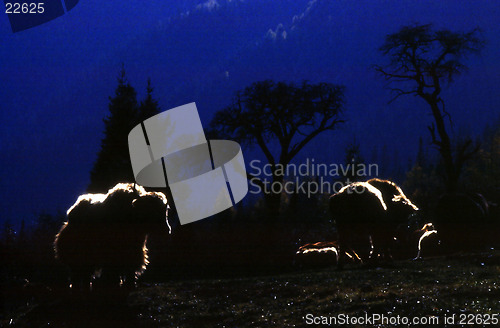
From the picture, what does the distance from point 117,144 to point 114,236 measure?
64.1ft

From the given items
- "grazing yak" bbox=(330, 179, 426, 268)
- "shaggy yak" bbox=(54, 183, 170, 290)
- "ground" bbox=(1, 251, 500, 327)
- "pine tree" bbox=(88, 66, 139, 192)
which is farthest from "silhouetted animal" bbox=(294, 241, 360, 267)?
"pine tree" bbox=(88, 66, 139, 192)

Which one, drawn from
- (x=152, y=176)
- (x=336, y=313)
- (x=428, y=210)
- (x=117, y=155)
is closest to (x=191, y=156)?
(x=152, y=176)

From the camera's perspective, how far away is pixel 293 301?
8680mm

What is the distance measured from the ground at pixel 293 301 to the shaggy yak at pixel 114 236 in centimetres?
74

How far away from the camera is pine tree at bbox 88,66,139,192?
92.7 ft

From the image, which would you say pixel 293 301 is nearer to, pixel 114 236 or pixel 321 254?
pixel 114 236

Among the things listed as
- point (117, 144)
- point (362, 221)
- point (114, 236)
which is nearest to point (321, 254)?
point (362, 221)

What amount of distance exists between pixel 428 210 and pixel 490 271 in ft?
55.5

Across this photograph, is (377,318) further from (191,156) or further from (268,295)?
(191,156)

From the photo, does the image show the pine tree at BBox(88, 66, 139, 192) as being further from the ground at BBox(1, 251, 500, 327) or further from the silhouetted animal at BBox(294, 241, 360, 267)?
the ground at BBox(1, 251, 500, 327)

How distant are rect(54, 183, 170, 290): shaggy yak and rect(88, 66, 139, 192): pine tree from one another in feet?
50.1

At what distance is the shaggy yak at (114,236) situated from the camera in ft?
36.6

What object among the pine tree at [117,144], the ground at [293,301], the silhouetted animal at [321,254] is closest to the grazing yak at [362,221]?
the silhouetted animal at [321,254]

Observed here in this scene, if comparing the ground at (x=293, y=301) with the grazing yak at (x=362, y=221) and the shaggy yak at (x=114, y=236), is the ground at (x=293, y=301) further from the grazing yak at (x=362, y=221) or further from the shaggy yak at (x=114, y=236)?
the grazing yak at (x=362, y=221)
